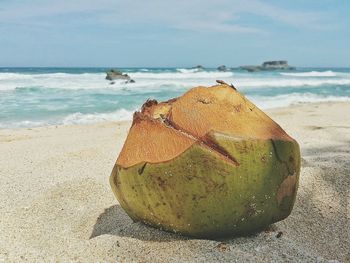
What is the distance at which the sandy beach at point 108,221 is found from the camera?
2.13m

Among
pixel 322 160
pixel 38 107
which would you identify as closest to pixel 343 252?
pixel 322 160

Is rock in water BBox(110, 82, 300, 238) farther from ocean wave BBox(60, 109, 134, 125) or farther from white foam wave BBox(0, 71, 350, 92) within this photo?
white foam wave BBox(0, 71, 350, 92)

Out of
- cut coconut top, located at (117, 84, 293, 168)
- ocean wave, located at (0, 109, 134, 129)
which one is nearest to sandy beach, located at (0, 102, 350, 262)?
cut coconut top, located at (117, 84, 293, 168)

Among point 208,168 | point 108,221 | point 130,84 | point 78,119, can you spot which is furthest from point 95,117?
point 130,84

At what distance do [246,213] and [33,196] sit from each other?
1771 mm

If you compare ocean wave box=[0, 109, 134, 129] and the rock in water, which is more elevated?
the rock in water

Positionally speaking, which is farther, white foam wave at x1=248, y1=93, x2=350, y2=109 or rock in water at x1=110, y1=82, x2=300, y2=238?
white foam wave at x1=248, y1=93, x2=350, y2=109

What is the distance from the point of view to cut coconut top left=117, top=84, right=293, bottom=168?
205 centimetres

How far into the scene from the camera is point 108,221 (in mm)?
2727

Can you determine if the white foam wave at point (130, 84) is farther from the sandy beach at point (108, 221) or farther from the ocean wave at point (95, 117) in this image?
the sandy beach at point (108, 221)

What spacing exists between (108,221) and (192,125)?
95cm

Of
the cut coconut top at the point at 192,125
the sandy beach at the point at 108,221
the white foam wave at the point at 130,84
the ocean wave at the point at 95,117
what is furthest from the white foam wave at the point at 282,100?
the cut coconut top at the point at 192,125

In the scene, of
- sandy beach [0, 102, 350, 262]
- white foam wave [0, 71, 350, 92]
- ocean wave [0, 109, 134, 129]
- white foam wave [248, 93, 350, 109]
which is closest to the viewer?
sandy beach [0, 102, 350, 262]

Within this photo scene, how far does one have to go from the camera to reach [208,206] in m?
2.01
